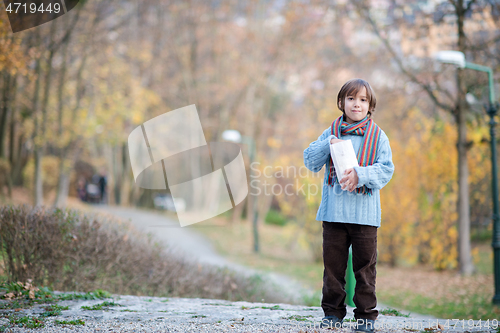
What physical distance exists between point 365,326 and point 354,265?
40 cm

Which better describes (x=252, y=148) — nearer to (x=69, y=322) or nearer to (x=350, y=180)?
(x=69, y=322)

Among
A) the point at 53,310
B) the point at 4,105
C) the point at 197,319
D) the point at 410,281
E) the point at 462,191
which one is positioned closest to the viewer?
the point at 197,319

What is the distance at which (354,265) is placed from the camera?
301 centimetres

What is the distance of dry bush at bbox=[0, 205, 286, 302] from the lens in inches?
176

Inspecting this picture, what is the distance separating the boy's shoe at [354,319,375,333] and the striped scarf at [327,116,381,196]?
2.75ft

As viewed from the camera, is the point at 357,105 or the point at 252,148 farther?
the point at 252,148

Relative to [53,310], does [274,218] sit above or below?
below

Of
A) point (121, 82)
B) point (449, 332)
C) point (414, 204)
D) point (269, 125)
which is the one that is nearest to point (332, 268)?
point (449, 332)

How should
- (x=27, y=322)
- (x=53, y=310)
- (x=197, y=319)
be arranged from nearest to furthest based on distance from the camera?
(x=27, y=322) < (x=197, y=319) < (x=53, y=310)

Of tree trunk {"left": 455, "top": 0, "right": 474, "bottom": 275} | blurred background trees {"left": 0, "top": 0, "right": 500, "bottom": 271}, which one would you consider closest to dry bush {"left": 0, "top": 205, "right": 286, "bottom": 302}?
blurred background trees {"left": 0, "top": 0, "right": 500, "bottom": 271}

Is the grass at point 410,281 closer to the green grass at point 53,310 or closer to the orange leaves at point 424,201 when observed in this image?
the orange leaves at point 424,201

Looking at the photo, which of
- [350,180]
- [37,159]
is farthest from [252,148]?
[350,180]

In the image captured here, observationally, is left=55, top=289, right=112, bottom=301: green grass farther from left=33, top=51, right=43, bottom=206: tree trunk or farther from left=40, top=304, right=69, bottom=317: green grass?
left=33, top=51, right=43, bottom=206: tree trunk

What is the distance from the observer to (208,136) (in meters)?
25.3
